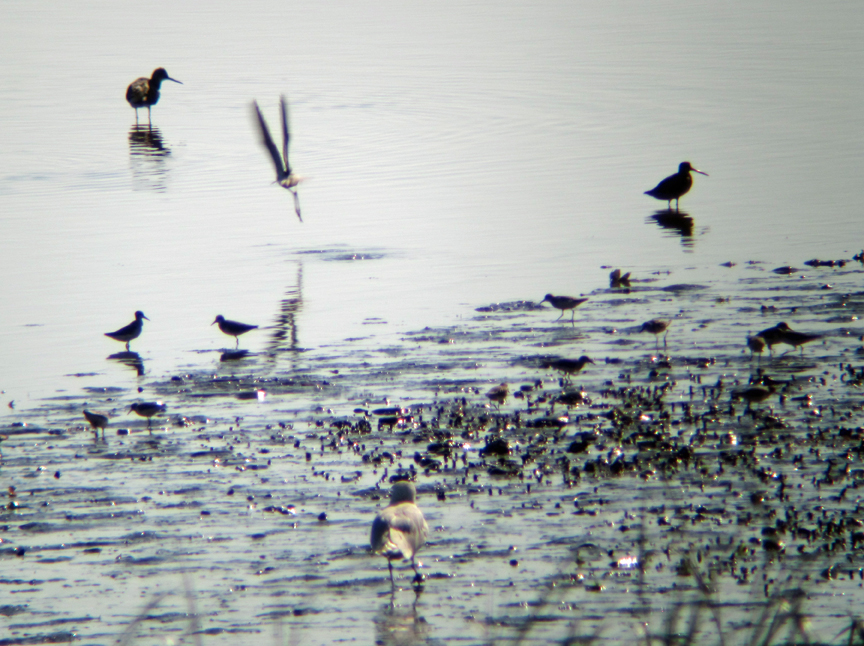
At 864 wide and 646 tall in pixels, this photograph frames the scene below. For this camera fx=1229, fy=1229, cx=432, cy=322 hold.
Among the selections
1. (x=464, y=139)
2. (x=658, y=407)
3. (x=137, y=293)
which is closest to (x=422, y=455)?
(x=658, y=407)

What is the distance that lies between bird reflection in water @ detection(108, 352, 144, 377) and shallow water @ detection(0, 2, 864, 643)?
8cm

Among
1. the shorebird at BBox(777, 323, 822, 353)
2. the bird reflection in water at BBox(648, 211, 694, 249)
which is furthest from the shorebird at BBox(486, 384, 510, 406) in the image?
the bird reflection in water at BBox(648, 211, 694, 249)

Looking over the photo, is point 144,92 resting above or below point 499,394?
above

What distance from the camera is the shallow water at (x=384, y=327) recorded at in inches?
274

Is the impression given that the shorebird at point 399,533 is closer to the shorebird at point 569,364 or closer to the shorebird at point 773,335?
the shorebird at point 569,364

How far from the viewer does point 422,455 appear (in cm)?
893

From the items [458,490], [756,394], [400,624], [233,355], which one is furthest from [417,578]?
[233,355]

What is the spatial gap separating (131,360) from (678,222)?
32.2ft

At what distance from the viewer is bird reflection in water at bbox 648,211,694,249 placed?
17.6m

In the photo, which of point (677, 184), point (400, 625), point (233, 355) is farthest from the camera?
point (677, 184)

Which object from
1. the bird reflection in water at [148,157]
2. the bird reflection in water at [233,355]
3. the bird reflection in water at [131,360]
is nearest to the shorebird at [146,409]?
the bird reflection in water at [131,360]

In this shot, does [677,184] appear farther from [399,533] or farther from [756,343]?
[399,533]

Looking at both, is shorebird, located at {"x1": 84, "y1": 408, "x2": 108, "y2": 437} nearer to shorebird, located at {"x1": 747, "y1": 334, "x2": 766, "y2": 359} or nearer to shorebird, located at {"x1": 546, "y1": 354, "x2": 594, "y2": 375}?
shorebird, located at {"x1": 546, "y1": 354, "x2": 594, "y2": 375}

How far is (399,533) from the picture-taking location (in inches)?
264
